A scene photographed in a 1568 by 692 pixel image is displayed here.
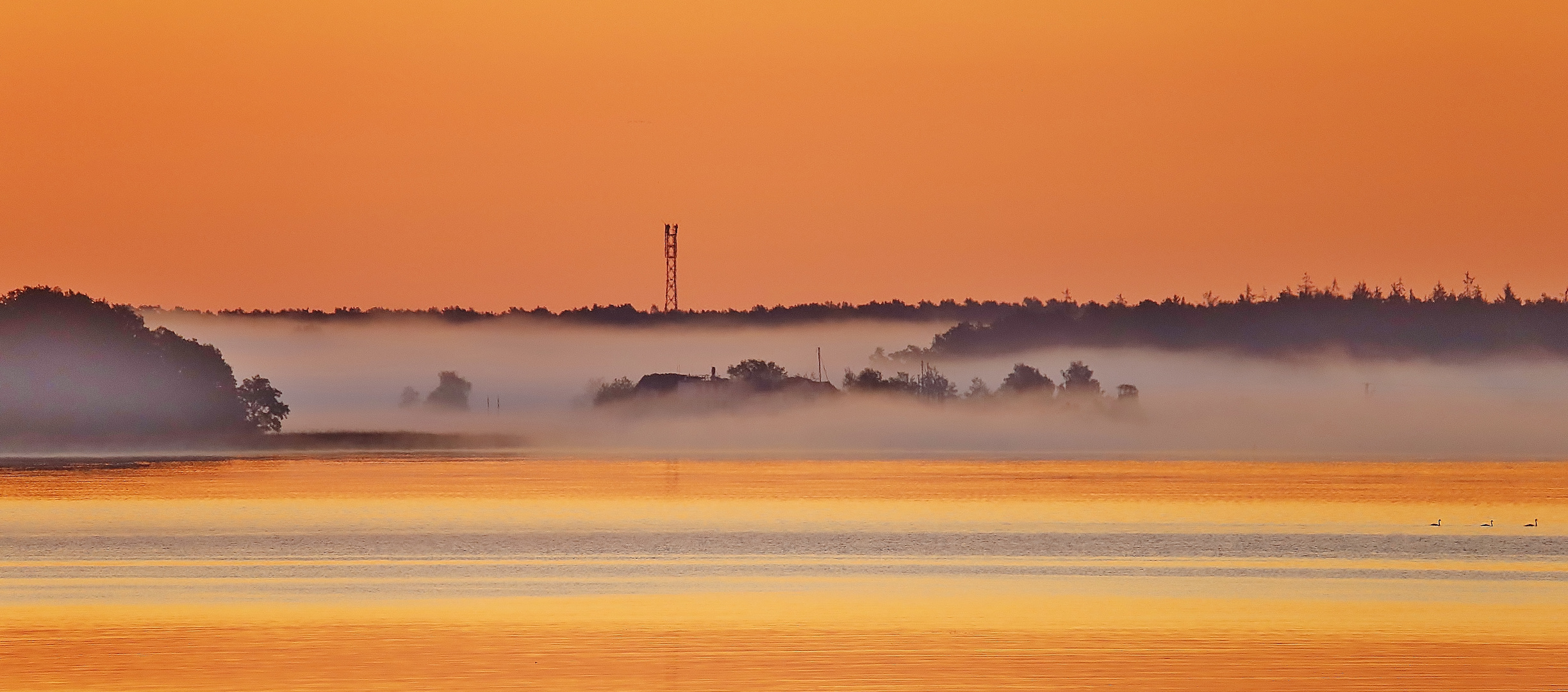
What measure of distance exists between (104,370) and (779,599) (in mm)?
122632

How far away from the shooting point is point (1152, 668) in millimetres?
31531

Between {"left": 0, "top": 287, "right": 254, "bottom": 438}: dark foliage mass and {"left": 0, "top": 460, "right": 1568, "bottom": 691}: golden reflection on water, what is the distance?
60.0 m

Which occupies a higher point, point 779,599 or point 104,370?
point 104,370

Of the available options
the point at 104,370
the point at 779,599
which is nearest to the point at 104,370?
the point at 104,370

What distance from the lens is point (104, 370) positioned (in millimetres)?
153875

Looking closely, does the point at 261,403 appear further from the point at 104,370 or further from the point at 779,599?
the point at 779,599

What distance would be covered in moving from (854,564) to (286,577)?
1588 cm

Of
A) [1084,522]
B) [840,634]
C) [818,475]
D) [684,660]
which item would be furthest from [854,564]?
[818,475]

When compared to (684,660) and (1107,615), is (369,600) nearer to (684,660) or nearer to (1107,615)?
(684,660)

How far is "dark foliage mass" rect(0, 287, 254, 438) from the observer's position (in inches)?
6068

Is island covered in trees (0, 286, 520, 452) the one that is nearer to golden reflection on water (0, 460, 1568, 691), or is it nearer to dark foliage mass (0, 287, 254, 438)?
dark foliage mass (0, 287, 254, 438)

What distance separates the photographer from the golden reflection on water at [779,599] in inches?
1230

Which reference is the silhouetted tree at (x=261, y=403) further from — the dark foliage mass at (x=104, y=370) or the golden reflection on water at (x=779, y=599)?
the golden reflection on water at (x=779, y=599)

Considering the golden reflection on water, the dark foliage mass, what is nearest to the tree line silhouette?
the dark foliage mass
